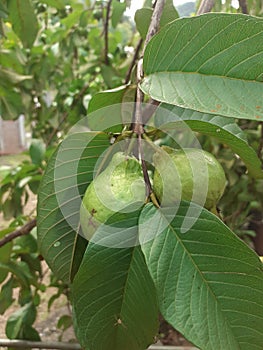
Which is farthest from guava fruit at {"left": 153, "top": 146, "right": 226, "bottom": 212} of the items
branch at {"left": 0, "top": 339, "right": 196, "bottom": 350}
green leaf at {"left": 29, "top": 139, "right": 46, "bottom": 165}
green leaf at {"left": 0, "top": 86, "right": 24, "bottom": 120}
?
green leaf at {"left": 0, "top": 86, "right": 24, "bottom": 120}

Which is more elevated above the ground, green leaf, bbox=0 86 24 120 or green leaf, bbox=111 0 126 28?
green leaf, bbox=111 0 126 28

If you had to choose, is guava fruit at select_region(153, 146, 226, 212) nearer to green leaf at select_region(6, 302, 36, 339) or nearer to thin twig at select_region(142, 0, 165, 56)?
thin twig at select_region(142, 0, 165, 56)

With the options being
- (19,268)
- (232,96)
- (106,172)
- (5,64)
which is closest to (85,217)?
(106,172)

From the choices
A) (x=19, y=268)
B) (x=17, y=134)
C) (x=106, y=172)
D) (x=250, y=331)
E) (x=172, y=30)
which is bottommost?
(x=17, y=134)

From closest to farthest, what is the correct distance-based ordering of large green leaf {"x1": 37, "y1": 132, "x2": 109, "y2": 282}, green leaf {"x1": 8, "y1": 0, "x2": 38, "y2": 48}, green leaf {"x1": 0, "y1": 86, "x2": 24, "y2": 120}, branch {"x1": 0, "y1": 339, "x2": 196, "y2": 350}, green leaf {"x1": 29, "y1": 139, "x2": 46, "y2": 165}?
1. large green leaf {"x1": 37, "y1": 132, "x2": 109, "y2": 282}
2. branch {"x1": 0, "y1": 339, "x2": 196, "y2": 350}
3. green leaf {"x1": 8, "y1": 0, "x2": 38, "y2": 48}
4. green leaf {"x1": 29, "y1": 139, "x2": 46, "y2": 165}
5. green leaf {"x1": 0, "y1": 86, "x2": 24, "y2": 120}

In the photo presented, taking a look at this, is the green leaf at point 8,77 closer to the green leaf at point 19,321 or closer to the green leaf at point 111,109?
the green leaf at point 19,321

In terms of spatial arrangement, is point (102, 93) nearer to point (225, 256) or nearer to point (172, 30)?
point (172, 30)

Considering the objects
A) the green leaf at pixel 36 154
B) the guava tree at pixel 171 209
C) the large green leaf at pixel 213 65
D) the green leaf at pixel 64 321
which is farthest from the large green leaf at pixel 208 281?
the green leaf at pixel 64 321

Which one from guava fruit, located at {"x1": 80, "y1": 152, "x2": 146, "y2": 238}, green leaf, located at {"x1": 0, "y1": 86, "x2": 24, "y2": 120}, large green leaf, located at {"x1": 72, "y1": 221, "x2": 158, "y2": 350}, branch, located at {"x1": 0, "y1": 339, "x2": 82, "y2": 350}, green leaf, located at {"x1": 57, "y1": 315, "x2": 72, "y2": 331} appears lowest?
green leaf, located at {"x1": 57, "y1": 315, "x2": 72, "y2": 331}
